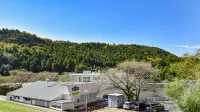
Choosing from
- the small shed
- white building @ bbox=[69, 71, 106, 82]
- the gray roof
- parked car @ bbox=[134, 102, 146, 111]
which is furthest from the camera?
white building @ bbox=[69, 71, 106, 82]

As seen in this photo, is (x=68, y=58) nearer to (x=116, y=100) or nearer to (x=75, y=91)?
(x=75, y=91)

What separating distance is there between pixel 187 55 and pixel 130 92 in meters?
12.4

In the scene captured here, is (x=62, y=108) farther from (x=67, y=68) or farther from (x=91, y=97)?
(x=67, y=68)

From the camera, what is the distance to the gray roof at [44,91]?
33875 mm

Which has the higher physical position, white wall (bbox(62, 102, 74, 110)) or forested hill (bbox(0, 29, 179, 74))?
forested hill (bbox(0, 29, 179, 74))

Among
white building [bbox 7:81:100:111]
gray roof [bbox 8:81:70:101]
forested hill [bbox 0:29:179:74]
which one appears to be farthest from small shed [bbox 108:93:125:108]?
forested hill [bbox 0:29:179:74]

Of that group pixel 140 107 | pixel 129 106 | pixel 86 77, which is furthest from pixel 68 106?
pixel 86 77

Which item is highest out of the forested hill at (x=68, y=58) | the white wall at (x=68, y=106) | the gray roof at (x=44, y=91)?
the forested hill at (x=68, y=58)

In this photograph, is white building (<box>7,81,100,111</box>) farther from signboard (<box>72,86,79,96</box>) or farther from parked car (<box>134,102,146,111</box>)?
parked car (<box>134,102,146,111</box>)

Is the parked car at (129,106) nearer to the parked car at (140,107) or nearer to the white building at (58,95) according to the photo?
the parked car at (140,107)

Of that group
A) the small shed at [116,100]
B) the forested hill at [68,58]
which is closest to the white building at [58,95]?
the small shed at [116,100]

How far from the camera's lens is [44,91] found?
3647 cm

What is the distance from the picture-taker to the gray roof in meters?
33.9

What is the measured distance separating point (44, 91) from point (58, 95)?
436 cm
